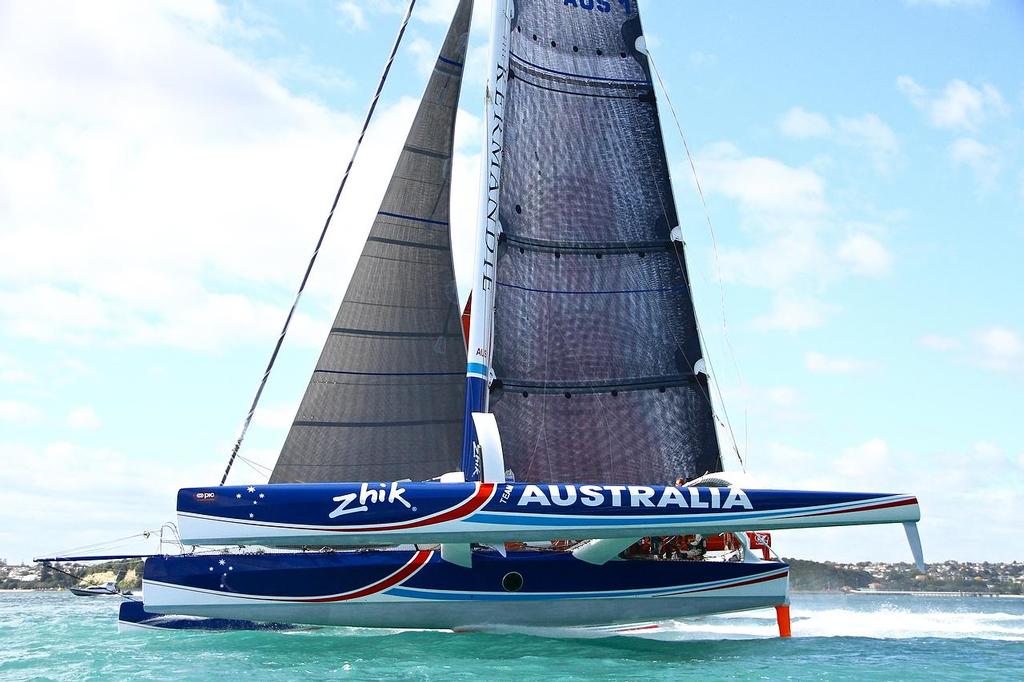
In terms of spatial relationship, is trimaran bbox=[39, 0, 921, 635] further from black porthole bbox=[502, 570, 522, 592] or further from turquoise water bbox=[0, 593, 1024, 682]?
turquoise water bbox=[0, 593, 1024, 682]

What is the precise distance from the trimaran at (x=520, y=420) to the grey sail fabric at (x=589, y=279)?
0.03 meters

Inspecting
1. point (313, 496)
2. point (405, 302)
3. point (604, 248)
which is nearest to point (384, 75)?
point (405, 302)

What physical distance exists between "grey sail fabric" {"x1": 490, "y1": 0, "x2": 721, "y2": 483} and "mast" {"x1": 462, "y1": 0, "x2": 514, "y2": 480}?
0.20 metres

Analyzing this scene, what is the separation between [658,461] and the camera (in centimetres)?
1292

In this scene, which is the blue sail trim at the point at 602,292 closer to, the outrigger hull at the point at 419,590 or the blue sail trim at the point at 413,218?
the blue sail trim at the point at 413,218

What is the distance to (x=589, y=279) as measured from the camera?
44.5 ft

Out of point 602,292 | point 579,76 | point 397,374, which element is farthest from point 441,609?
point 579,76

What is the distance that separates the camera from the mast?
40.7 ft

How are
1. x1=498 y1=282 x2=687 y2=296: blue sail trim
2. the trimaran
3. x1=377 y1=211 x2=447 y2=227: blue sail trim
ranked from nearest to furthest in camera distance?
1. the trimaran
2. x1=498 y1=282 x2=687 y2=296: blue sail trim
3. x1=377 y1=211 x2=447 y2=227: blue sail trim

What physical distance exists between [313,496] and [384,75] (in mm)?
7686

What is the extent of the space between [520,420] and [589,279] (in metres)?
2.29

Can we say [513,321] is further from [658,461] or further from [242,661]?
[242,661]

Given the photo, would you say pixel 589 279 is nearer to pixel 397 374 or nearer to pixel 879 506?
pixel 397 374

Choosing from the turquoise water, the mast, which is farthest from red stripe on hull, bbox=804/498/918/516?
the mast
